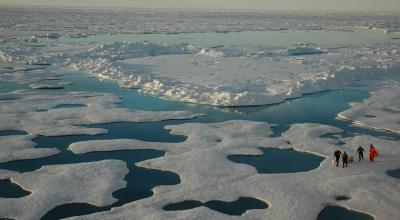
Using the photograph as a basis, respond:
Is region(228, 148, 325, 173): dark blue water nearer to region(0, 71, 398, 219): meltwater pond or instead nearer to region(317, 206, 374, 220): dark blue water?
region(0, 71, 398, 219): meltwater pond

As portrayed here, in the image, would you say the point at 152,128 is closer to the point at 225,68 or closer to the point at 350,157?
the point at 350,157

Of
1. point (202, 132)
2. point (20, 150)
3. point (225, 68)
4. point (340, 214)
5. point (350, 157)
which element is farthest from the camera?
point (225, 68)

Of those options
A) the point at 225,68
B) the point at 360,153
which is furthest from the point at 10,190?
the point at 225,68

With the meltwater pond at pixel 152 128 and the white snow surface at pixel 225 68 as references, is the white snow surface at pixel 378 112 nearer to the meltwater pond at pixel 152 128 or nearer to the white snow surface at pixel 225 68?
the meltwater pond at pixel 152 128

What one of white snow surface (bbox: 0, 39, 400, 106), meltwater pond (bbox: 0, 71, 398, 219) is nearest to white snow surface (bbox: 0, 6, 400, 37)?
white snow surface (bbox: 0, 39, 400, 106)

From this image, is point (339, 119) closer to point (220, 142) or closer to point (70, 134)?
point (220, 142)

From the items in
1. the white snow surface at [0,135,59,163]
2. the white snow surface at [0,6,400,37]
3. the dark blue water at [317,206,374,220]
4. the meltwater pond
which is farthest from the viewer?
the white snow surface at [0,6,400,37]
